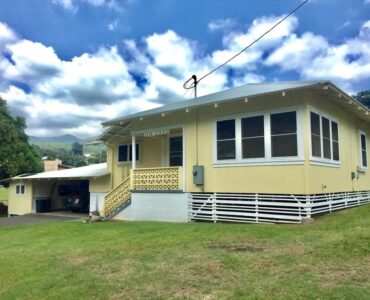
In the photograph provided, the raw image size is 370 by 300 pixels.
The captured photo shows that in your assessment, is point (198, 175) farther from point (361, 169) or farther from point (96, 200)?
point (96, 200)

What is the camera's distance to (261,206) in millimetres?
11227

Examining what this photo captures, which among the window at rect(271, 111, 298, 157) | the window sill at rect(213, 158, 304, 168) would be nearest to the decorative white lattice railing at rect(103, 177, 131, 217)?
the window sill at rect(213, 158, 304, 168)

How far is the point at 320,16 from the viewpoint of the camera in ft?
39.0

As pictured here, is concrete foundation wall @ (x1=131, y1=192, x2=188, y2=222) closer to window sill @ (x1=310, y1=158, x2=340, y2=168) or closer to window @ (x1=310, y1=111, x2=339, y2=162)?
window sill @ (x1=310, y1=158, x2=340, y2=168)

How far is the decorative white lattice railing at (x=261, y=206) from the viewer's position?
34.3 feet

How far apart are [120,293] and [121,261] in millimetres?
1841

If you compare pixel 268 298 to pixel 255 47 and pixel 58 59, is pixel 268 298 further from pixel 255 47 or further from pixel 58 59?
pixel 58 59

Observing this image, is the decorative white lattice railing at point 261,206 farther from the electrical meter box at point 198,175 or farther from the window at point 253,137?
the window at point 253,137

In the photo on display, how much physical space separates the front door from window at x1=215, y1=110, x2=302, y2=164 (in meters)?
3.83

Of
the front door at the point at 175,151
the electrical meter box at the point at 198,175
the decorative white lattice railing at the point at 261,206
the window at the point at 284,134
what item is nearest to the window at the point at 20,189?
the front door at the point at 175,151

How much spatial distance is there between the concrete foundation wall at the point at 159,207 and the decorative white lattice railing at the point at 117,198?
0.85 meters

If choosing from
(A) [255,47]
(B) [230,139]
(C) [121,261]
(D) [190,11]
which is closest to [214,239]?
(C) [121,261]

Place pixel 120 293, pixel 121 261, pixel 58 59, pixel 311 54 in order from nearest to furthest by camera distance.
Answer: pixel 120 293 < pixel 121 261 < pixel 311 54 < pixel 58 59

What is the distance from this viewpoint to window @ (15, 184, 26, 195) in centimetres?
2378
